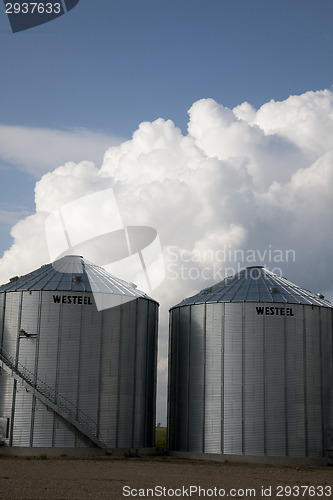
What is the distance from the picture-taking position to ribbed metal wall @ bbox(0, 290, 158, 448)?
163ft

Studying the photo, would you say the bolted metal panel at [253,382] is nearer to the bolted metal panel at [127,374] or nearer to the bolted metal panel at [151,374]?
the bolted metal panel at [151,374]

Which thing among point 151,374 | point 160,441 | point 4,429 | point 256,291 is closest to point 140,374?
point 151,374

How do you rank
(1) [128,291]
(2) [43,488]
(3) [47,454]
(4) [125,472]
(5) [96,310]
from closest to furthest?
1. (2) [43,488]
2. (4) [125,472]
3. (3) [47,454]
4. (5) [96,310]
5. (1) [128,291]

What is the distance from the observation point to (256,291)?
180ft

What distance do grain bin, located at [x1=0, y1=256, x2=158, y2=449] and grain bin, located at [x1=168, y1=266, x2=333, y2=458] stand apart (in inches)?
168

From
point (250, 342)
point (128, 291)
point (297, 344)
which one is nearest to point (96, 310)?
point (128, 291)

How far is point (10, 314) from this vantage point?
5225 centimetres

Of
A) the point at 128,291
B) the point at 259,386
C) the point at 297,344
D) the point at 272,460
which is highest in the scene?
the point at 128,291

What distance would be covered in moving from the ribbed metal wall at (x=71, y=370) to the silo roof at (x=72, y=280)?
2.44 feet

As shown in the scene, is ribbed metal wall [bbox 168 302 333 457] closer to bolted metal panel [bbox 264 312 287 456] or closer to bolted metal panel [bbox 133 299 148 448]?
bolted metal panel [bbox 264 312 287 456]

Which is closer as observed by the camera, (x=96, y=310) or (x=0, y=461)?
(x=0, y=461)

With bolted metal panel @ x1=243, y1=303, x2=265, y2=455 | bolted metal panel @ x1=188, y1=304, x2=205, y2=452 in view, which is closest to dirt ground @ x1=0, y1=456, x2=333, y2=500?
bolted metal panel @ x1=243, y1=303, x2=265, y2=455

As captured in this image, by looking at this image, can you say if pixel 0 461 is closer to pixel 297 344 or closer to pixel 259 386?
pixel 259 386

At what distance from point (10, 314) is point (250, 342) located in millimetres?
18910
